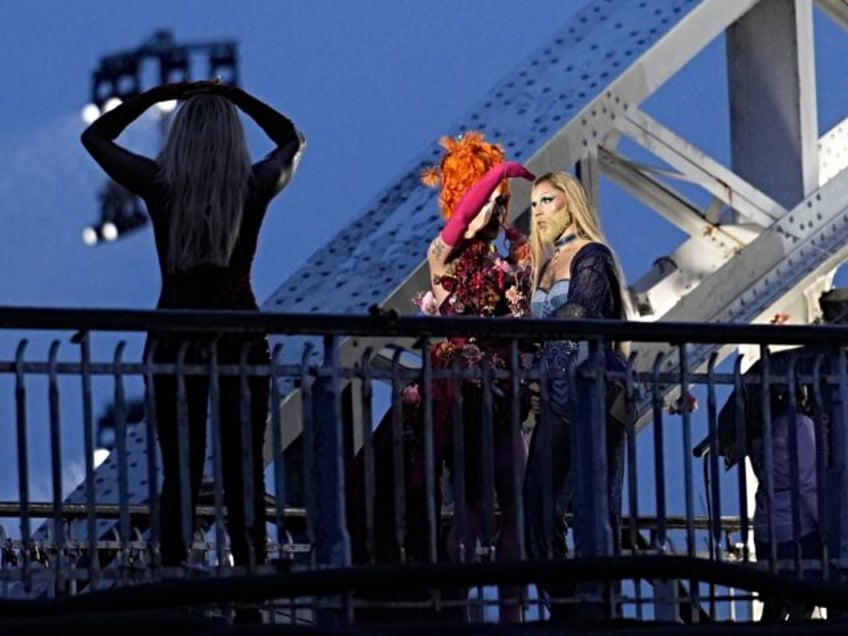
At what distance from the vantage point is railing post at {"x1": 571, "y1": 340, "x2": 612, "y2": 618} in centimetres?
1228

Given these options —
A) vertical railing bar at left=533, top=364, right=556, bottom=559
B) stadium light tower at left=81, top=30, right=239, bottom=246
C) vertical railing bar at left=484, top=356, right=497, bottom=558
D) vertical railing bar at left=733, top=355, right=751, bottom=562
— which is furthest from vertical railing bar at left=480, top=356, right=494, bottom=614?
stadium light tower at left=81, top=30, right=239, bottom=246

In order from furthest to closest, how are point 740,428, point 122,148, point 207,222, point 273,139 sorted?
point 273,139 < point 122,148 < point 207,222 < point 740,428

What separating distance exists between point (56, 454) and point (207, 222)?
4.30 ft

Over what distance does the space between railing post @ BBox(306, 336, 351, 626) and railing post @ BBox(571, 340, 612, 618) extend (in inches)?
34.2

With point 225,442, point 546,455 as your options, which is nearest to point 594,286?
point 546,455

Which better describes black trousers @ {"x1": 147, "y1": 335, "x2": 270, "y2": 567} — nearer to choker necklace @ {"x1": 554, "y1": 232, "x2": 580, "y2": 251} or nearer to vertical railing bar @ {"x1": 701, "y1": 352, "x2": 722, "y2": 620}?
vertical railing bar @ {"x1": 701, "y1": 352, "x2": 722, "y2": 620}

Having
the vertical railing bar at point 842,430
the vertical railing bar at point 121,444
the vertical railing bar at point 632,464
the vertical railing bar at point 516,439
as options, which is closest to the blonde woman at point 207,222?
the vertical railing bar at point 121,444

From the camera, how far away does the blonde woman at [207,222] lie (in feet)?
40.1

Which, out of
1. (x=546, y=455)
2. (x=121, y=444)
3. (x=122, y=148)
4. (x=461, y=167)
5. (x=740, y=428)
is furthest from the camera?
(x=461, y=167)

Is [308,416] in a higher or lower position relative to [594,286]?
lower

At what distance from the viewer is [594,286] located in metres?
13.6

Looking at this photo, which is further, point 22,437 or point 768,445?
point 768,445

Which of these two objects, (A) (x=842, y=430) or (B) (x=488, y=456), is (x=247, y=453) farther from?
(A) (x=842, y=430)

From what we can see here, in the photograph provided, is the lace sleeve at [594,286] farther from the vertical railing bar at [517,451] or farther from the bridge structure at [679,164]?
the bridge structure at [679,164]
